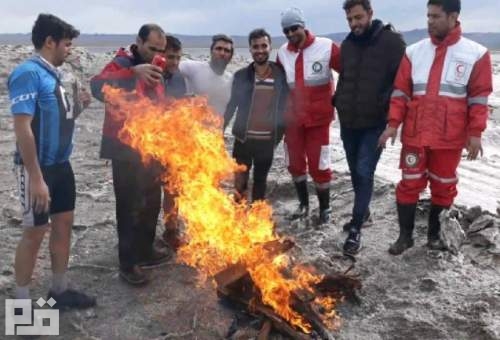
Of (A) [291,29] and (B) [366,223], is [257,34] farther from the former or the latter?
(B) [366,223]

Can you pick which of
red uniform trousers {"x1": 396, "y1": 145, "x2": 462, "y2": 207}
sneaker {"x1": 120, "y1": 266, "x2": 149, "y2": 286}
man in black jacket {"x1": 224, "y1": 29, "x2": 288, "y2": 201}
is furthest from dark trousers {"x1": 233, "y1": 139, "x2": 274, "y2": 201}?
sneaker {"x1": 120, "y1": 266, "x2": 149, "y2": 286}

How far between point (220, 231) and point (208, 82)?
2216 mm

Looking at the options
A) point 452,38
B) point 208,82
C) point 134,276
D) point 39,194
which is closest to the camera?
point 39,194

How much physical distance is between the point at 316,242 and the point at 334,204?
1.47 m

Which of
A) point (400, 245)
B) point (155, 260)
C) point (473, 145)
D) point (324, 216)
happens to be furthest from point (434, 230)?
point (155, 260)

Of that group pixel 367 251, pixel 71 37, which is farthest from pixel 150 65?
pixel 367 251

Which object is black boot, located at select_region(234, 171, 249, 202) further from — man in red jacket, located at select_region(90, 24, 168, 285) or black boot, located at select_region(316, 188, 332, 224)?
man in red jacket, located at select_region(90, 24, 168, 285)

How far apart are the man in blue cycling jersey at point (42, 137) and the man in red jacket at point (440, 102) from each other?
10.9 feet

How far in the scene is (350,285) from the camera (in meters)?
4.72

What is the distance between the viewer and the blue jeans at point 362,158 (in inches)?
227

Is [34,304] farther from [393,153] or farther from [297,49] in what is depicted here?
[393,153]

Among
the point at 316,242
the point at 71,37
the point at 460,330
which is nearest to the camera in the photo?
the point at 71,37

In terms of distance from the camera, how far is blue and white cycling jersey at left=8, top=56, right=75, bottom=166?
3.71 meters

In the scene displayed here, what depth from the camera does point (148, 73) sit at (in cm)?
452
